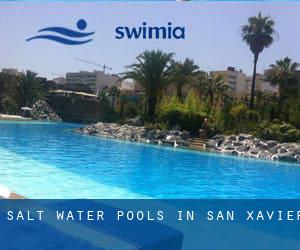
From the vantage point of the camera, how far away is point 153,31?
29.0 feet

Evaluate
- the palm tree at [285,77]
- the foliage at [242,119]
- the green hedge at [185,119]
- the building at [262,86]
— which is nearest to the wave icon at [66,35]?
the green hedge at [185,119]

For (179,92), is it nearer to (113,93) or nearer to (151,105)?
(151,105)

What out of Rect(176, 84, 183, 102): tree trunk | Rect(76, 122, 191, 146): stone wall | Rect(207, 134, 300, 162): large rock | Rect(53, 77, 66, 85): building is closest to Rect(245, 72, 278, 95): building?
Rect(207, 134, 300, 162): large rock

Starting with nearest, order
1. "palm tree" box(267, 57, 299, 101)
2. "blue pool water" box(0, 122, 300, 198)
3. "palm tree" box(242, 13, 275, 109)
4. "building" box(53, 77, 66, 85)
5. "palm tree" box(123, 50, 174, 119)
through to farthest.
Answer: "blue pool water" box(0, 122, 300, 198)
"palm tree" box(242, 13, 275, 109)
"palm tree" box(123, 50, 174, 119)
"palm tree" box(267, 57, 299, 101)
"building" box(53, 77, 66, 85)

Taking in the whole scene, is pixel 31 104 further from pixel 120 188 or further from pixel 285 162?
pixel 120 188

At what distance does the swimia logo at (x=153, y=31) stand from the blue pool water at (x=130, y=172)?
2979mm

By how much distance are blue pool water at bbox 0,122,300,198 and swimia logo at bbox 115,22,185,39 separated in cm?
298

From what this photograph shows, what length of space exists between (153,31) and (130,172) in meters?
3.11

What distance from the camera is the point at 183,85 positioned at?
1650 centimetres

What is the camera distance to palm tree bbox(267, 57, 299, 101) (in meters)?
15.9

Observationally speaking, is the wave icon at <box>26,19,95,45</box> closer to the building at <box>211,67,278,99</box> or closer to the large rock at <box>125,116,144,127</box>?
the large rock at <box>125,116,144,127</box>

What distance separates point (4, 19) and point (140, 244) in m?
10.7

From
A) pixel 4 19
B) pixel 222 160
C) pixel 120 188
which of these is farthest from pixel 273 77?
pixel 120 188

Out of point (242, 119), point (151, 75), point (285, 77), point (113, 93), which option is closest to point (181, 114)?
point (151, 75)
